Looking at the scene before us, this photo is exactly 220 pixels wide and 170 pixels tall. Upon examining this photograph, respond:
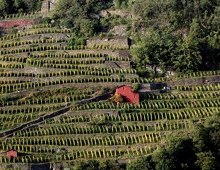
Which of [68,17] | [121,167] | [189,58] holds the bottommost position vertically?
[121,167]

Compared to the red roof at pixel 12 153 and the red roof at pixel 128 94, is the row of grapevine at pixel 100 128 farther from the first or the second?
the red roof at pixel 128 94

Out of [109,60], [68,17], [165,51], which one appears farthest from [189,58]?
[68,17]

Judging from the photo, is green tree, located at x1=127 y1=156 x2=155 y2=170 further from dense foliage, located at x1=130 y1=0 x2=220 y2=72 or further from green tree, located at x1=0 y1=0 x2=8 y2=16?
green tree, located at x1=0 y1=0 x2=8 y2=16

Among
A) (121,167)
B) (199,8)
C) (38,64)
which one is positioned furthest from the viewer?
(199,8)

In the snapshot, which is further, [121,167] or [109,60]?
[109,60]

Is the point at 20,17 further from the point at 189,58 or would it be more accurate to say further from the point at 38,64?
the point at 189,58

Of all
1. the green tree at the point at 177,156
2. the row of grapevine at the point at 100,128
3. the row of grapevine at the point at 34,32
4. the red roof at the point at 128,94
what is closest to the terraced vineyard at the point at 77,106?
the row of grapevine at the point at 100,128
